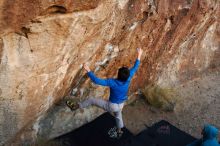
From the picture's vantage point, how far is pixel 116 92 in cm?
676

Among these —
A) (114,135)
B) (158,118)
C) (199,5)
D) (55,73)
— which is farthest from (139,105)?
(55,73)

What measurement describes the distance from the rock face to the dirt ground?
1.31ft

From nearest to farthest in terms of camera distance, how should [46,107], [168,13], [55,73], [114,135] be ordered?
[55,73]
[46,107]
[114,135]
[168,13]

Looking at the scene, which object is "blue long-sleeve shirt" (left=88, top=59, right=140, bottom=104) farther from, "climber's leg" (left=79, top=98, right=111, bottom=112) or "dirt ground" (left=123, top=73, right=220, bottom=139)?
"dirt ground" (left=123, top=73, right=220, bottom=139)

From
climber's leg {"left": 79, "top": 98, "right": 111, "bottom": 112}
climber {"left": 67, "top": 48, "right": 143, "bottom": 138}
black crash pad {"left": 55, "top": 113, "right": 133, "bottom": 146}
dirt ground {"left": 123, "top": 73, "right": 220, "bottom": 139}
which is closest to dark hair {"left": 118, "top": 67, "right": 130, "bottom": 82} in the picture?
climber {"left": 67, "top": 48, "right": 143, "bottom": 138}

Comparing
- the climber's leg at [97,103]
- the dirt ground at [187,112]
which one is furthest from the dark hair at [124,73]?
the dirt ground at [187,112]

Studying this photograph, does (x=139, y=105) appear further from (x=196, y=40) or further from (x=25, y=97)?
(x=25, y=97)

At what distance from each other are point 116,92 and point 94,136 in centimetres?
117

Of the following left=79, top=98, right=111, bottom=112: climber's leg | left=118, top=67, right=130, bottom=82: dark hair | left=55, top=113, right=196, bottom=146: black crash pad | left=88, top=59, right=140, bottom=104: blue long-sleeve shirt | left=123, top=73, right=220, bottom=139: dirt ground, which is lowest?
left=123, top=73, right=220, bottom=139: dirt ground

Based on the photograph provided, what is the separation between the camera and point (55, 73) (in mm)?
6613

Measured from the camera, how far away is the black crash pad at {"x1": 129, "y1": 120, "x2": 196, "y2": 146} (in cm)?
759

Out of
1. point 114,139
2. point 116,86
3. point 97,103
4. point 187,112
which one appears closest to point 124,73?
point 116,86

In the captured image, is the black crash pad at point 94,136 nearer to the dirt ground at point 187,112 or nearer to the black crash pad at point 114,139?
the black crash pad at point 114,139

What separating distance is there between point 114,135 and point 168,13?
7.78 ft
